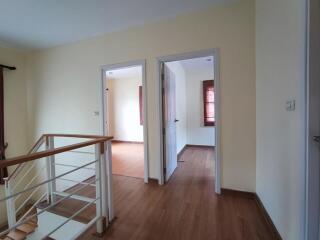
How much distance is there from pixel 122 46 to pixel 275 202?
2973 mm

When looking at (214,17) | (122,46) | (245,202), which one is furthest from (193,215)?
(122,46)

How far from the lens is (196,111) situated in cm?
532

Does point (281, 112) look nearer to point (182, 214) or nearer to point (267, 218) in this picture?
point (267, 218)

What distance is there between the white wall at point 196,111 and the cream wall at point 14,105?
170 inches

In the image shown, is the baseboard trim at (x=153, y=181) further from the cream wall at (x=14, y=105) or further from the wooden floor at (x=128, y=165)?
the cream wall at (x=14, y=105)

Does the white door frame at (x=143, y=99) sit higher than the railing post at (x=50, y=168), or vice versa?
the white door frame at (x=143, y=99)

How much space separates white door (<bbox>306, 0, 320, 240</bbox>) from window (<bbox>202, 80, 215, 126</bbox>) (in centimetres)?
416

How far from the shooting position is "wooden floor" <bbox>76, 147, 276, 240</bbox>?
5.24 ft

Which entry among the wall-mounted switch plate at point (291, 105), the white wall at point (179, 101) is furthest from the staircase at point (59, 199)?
the white wall at point (179, 101)

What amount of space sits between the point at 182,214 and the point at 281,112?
1.47 m

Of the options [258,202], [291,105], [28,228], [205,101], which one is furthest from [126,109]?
[291,105]

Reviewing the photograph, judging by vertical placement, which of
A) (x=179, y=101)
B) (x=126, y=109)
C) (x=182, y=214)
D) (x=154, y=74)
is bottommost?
(x=182, y=214)

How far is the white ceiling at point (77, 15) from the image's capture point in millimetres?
2156

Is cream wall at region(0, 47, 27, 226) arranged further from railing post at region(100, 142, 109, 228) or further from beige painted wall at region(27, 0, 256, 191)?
railing post at region(100, 142, 109, 228)
